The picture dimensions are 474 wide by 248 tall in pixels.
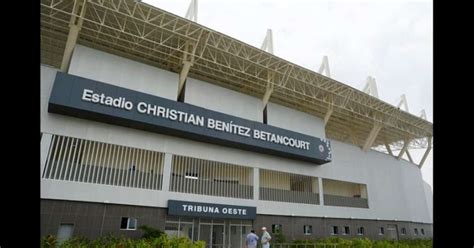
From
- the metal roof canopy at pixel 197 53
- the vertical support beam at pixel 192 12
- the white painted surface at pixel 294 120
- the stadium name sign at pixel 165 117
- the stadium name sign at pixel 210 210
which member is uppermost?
the vertical support beam at pixel 192 12

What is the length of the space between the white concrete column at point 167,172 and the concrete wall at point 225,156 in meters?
0.29

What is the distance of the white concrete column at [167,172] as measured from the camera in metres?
16.2

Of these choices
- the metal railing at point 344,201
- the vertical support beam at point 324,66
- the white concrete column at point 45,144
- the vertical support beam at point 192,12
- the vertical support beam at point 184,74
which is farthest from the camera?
the vertical support beam at point 324,66

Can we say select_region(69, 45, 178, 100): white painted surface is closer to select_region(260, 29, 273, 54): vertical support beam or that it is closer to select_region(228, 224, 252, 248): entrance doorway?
select_region(260, 29, 273, 54): vertical support beam

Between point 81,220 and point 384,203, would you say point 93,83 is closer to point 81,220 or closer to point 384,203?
point 81,220

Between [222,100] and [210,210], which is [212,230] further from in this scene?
[222,100]

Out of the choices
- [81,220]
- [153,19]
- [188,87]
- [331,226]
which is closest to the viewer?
[81,220]

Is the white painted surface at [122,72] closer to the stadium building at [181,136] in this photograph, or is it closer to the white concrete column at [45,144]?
the stadium building at [181,136]

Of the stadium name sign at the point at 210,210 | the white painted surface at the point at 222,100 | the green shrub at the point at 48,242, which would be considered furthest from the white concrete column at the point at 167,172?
the green shrub at the point at 48,242

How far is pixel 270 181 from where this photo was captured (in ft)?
70.7

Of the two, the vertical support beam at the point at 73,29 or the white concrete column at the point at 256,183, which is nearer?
the vertical support beam at the point at 73,29
